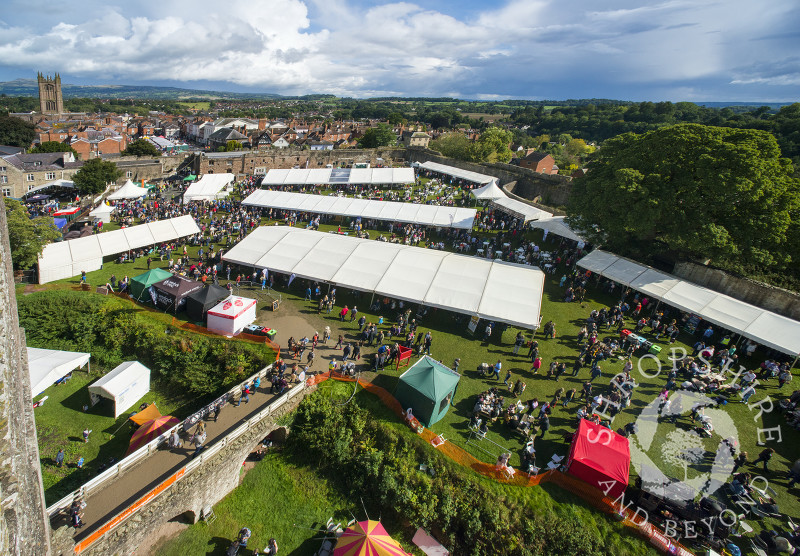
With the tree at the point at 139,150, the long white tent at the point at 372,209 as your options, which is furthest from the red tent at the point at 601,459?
the tree at the point at 139,150

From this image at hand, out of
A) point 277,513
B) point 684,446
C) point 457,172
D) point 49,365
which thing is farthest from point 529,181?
point 49,365

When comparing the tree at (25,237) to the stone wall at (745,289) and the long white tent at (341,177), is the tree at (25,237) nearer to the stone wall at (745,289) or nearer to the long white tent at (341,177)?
the long white tent at (341,177)

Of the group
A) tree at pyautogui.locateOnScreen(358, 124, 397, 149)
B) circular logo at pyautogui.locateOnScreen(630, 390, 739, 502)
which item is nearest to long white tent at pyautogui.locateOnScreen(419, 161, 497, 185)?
tree at pyautogui.locateOnScreen(358, 124, 397, 149)

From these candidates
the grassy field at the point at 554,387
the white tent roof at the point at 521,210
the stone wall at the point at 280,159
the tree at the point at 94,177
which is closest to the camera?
the grassy field at the point at 554,387

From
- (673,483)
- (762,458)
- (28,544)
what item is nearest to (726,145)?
(762,458)

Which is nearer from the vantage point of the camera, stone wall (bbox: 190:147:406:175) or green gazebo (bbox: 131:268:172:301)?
green gazebo (bbox: 131:268:172:301)

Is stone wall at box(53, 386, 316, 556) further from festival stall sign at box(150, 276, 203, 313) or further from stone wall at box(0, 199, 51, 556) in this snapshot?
festival stall sign at box(150, 276, 203, 313)

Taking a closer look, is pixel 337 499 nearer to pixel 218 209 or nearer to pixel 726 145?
pixel 726 145
